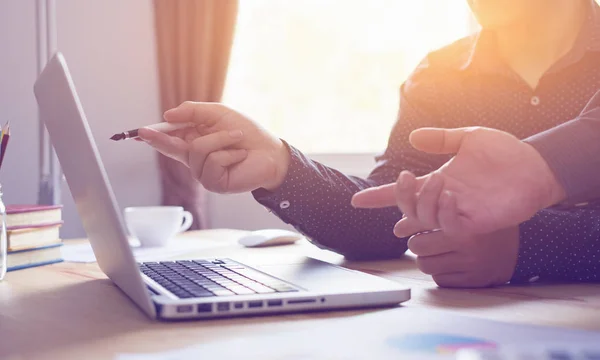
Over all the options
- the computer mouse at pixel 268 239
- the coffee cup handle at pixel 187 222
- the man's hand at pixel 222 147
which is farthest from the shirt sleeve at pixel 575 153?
the coffee cup handle at pixel 187 222

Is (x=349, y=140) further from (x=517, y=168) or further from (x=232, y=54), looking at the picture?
(x=517, y=168)

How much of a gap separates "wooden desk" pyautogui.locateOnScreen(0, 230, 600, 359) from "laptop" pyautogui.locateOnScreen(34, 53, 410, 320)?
0.01m

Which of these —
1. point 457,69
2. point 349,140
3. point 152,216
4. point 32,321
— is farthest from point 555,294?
point 349,140

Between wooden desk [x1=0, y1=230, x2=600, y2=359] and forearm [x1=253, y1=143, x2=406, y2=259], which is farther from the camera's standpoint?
forearm [x1=253, y1=143, x2=406, y2=259]

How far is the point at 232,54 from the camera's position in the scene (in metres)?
2.59

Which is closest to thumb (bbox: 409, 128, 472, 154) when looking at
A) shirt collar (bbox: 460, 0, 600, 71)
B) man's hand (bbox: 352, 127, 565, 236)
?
man's hand (bbox: 352, 127, 565, 236)

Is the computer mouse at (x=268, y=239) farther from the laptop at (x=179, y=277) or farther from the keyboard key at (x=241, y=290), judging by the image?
the keyboard key at (x=241, y=290)

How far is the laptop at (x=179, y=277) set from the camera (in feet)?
1.98

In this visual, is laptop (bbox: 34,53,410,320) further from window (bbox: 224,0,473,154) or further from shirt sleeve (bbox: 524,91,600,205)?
window (bbox: 224,0,473,154)

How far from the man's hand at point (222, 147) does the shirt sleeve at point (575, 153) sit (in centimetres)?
41

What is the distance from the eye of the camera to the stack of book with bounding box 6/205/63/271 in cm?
100

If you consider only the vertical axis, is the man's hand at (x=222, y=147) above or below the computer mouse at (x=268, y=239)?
above

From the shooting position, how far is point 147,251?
4.06 feet

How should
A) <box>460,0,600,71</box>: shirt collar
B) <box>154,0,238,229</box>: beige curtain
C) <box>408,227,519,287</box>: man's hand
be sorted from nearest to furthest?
<box>408,227,519,287</box>: man's hand → <box>460,0,600,71</box>: shirt collar → <box>154,0,238,229</box>: beige curtain
